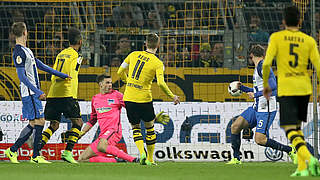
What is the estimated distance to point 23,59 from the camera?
9945 millimetres

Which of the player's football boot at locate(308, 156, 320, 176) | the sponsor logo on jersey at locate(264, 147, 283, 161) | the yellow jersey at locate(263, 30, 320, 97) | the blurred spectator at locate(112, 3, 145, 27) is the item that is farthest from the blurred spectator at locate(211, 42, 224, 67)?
the player's football boot at locate(308, 156, 320, 176)

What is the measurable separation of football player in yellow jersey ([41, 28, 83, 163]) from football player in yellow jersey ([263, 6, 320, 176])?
4.50 metres

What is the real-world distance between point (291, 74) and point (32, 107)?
4502 millimetres

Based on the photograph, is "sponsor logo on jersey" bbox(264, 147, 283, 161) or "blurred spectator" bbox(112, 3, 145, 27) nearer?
"sponsor logo on jersey" bbox(264, 147, 283, 161)

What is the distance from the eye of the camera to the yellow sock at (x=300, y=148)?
23.0 feet

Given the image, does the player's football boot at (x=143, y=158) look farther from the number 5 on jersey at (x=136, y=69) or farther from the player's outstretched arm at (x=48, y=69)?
the player's outstretched arm at (x=48, y=69)

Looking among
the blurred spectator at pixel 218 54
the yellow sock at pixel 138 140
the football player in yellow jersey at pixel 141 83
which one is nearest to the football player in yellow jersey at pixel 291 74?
the football player in yellow jersey at pixel 141 83

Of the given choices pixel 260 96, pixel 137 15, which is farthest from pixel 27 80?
pixel 137 15

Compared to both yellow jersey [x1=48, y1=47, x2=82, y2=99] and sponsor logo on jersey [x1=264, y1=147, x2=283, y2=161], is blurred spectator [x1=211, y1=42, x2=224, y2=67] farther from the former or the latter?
yellow jersey [x1=48, y1=47, x2=82, y2=99]

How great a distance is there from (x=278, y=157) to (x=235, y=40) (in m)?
2.96

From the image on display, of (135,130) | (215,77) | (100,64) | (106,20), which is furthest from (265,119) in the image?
(106,20)

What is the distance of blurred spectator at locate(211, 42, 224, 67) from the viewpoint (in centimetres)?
1381

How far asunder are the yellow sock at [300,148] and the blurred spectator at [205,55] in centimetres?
660

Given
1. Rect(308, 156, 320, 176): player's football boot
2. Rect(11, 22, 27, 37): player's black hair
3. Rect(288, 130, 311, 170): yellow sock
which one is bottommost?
Rect(308, 156, 320, 176): player's football boot
